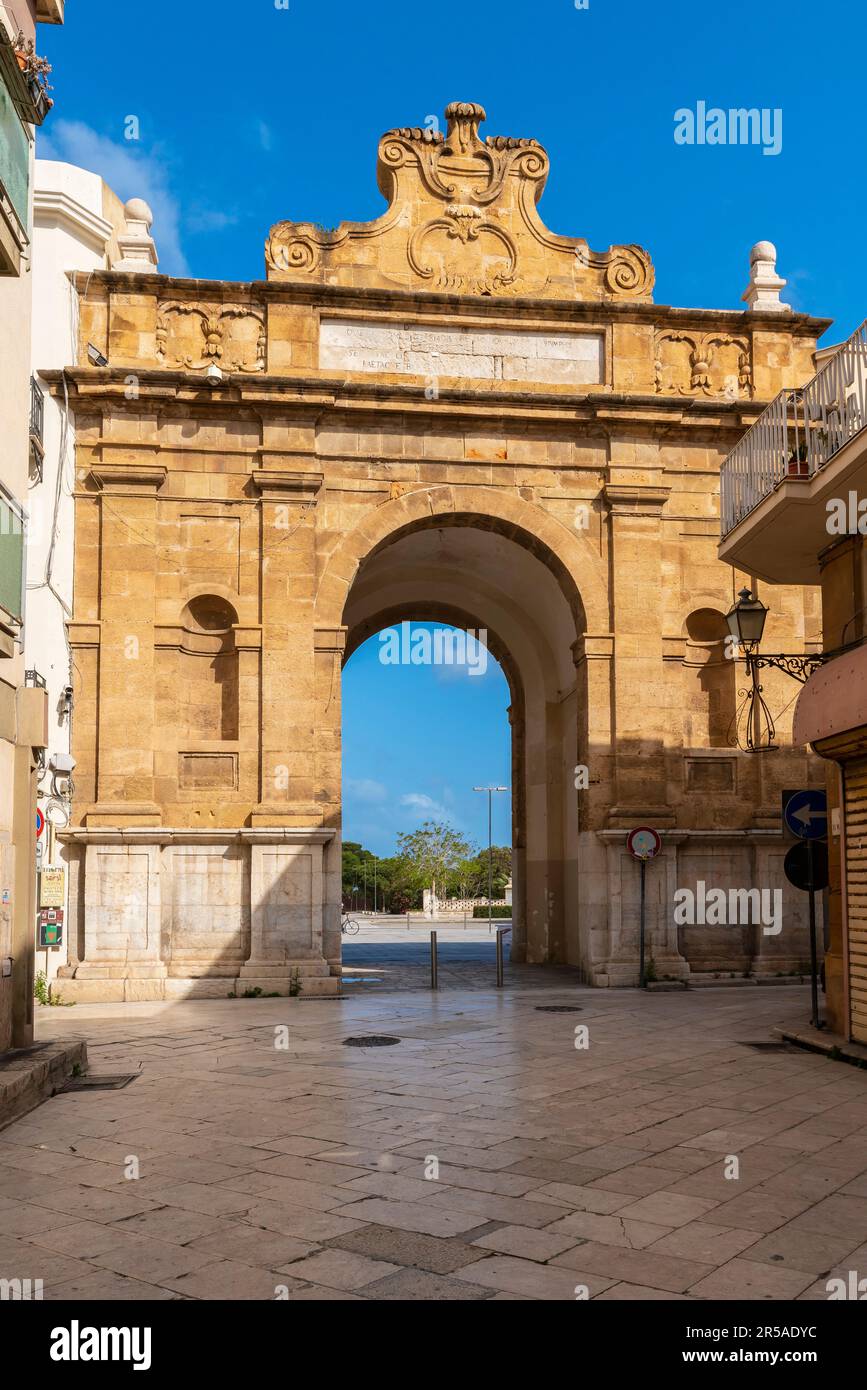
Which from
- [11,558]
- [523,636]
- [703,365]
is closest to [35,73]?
[11,558]

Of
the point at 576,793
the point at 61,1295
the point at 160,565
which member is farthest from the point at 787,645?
the point at 61,1295

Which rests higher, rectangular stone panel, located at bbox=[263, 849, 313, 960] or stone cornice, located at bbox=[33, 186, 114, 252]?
stone cornice, located at bbox=[33, 186, 114, 252]

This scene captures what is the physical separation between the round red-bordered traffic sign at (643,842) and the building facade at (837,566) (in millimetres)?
4545

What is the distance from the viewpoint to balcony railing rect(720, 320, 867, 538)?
10391mm

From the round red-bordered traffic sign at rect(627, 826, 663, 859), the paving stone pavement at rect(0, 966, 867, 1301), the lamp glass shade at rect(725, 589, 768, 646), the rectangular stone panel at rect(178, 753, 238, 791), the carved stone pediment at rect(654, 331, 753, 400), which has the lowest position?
the paving stone pavement at rect(0, 966, 867, 1301)

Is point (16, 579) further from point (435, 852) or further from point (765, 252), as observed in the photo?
point (435, 852)

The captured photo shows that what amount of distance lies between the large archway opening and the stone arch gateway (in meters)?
0.28

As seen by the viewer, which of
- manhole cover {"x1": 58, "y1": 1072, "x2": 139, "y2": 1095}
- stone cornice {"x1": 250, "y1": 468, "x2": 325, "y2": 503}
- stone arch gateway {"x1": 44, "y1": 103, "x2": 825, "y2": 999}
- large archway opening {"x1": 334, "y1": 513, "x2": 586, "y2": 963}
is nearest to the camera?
manhole cover {"x1": 58, "y1": 1072, "x2": 139, "y2": 1095}

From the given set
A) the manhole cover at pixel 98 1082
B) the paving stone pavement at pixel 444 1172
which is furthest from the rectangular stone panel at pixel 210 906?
the manhole cover at pixel 98 1082

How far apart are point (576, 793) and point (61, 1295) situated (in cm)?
1399

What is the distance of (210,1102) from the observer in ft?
28.2

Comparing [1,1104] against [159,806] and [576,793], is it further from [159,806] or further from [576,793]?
[576,793]

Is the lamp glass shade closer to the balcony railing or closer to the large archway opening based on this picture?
the balcony railing

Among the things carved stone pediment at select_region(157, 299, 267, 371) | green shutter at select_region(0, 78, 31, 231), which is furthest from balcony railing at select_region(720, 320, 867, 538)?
carved stone pediment at select_region(157, 299, 267, 371)
